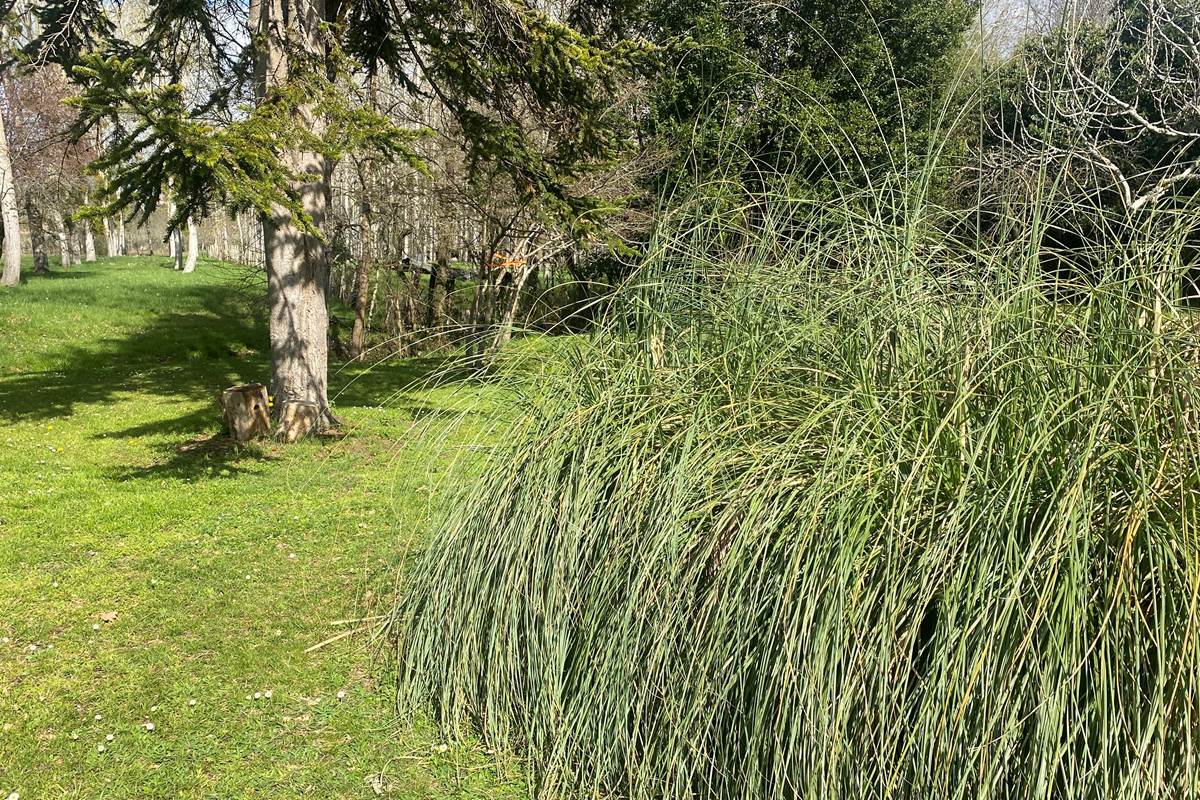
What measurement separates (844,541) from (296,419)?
6486 millimetres

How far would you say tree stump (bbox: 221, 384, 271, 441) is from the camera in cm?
752

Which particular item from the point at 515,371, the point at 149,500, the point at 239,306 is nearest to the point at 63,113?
the point at 239,306

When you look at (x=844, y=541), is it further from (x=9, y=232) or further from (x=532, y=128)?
(x=9, y=232)

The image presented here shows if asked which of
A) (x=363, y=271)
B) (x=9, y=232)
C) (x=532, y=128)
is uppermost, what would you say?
(x=532, y=128)

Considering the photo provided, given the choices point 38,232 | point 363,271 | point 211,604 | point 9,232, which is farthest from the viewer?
point 38,232

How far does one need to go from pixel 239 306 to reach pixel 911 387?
18917 mm

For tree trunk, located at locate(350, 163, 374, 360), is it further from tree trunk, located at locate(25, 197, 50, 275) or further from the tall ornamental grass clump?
tree trunk, located at locate(25, 197, 50, 275)

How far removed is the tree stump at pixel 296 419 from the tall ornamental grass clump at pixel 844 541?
4.94m

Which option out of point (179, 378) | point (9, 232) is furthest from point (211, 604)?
point (9, 232)

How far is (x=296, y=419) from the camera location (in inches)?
298

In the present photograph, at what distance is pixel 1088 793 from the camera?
5.83 feet

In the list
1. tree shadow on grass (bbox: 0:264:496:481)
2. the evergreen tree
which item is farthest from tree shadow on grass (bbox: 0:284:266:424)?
the evergreen tree

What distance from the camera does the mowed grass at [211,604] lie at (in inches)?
111

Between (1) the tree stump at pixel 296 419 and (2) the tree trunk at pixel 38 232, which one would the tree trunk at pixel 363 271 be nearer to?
(1) the tree stump at pixel 296 419
